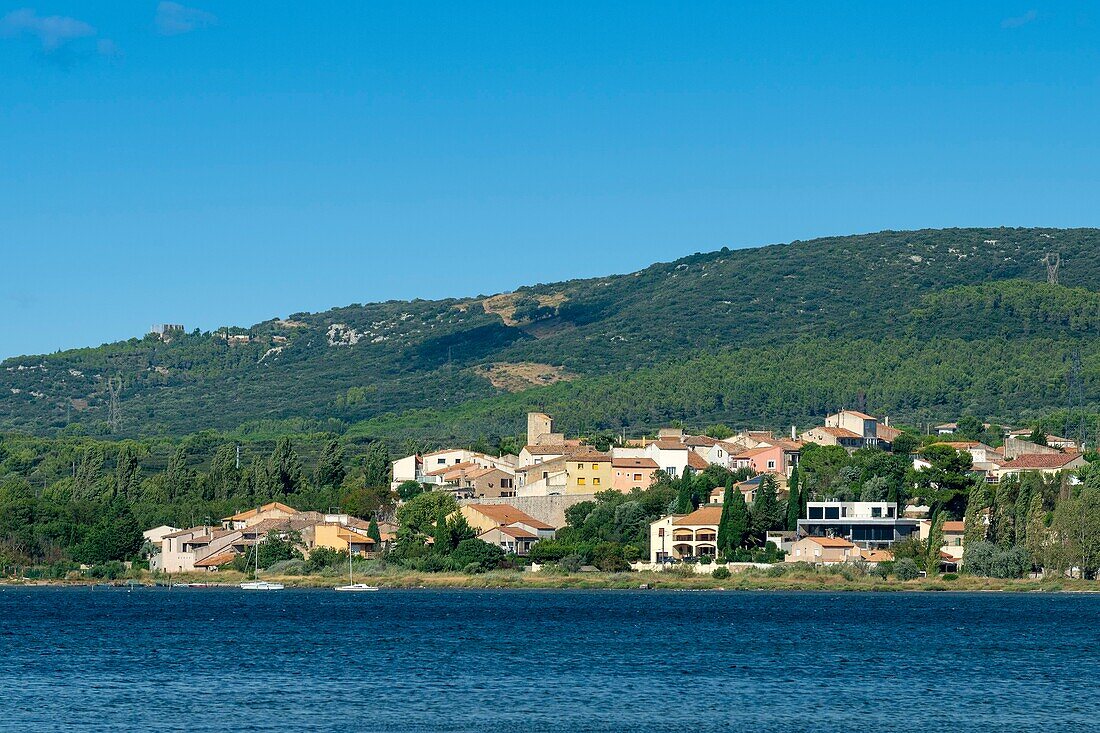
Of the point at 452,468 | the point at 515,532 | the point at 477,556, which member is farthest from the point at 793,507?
the point at 452,468

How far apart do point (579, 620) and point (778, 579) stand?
66.6ft

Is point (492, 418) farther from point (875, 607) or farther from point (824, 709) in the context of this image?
point (824, 709)

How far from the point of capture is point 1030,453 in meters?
109

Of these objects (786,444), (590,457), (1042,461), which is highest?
(786,444)

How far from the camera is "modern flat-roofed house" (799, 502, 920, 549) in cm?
8869

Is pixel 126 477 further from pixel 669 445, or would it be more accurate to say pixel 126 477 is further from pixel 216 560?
pixel 669 445

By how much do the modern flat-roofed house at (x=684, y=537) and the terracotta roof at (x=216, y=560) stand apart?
77.3 feet

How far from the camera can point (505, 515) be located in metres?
96.4

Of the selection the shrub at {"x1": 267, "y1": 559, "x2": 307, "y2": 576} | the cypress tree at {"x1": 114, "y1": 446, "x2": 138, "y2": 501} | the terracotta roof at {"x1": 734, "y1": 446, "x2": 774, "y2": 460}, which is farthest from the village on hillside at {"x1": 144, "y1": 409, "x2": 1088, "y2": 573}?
the cypress tree at {"x1": 114, "y1": 446, "x2": 138, "y2": 501}

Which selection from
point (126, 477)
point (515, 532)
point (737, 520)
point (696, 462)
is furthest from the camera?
point (126, 477)

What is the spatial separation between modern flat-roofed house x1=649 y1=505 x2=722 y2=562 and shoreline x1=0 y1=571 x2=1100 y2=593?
2.39m

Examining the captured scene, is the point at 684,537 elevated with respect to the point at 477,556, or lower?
elevated

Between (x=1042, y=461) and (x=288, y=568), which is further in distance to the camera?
(x=1042, y=461)

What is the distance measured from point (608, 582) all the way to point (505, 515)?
40.3 feet
